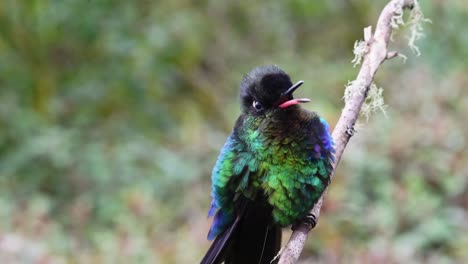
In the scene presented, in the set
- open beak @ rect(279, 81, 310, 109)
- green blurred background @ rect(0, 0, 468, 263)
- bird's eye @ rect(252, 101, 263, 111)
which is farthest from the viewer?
green blurred background @ rect(0, 0, 468, 263)

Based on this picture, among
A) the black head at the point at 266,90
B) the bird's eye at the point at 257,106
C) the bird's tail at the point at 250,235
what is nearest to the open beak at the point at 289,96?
the black head at the point at 266,90

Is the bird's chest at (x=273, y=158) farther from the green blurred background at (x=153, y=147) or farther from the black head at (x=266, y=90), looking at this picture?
the green blurred background at (x=153, y=147)

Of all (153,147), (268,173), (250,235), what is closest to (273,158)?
(268,173)

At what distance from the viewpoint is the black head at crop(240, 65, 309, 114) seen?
116 inches

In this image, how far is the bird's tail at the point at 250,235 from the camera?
9.84 feet

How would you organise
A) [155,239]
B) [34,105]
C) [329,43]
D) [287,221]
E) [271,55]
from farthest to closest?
[329,43] → [271,55] → [34,105] → [155,239] → [287,221]

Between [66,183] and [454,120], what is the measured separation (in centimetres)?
344

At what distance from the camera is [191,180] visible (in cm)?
640

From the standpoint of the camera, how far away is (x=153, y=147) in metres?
6.34

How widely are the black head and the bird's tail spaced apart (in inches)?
15.9

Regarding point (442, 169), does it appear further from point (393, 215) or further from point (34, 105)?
point (34, 105)

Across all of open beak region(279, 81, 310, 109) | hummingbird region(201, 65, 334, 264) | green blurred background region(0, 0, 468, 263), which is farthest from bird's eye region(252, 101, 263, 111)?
green blurred background region(0, 0, 468, 263)

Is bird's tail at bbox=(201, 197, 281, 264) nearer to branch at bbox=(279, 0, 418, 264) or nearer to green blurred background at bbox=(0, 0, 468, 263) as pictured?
branch at bbox=(279, 0, 418, 264)

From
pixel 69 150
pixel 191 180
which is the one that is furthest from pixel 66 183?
pixel 191 180
